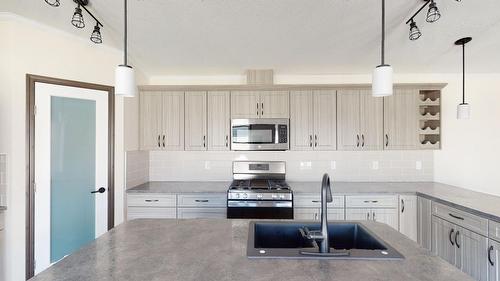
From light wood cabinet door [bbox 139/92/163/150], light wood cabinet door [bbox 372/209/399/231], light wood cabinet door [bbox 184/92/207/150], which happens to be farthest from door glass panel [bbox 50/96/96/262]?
light wood cabinet door [bbox 372/209/399/231]

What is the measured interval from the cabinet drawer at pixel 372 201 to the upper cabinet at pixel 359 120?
25.3 inches

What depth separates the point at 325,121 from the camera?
3293 mm

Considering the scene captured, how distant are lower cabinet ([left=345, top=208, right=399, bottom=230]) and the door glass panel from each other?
9.30ft

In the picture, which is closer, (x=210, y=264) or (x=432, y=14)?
(x=210, y=264)

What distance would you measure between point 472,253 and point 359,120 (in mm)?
1708

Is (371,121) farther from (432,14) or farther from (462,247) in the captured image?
(462,247)

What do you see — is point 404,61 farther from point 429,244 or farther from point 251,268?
point 251,268

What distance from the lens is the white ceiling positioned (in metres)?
2.09

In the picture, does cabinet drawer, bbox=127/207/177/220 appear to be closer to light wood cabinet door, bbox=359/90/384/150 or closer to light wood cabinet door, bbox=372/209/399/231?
light wood cabinet door, bbox=372/209/399/231

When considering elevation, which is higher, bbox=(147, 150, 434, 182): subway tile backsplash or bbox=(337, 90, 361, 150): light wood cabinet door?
bbox=(337, 90, 361, 150): light wood cabinet door

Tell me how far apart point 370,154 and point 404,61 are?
4.03 feet

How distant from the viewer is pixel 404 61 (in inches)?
120

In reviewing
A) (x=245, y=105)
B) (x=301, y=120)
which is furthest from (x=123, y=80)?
(x=301, y=120)

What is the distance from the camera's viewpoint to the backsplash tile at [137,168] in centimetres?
305
